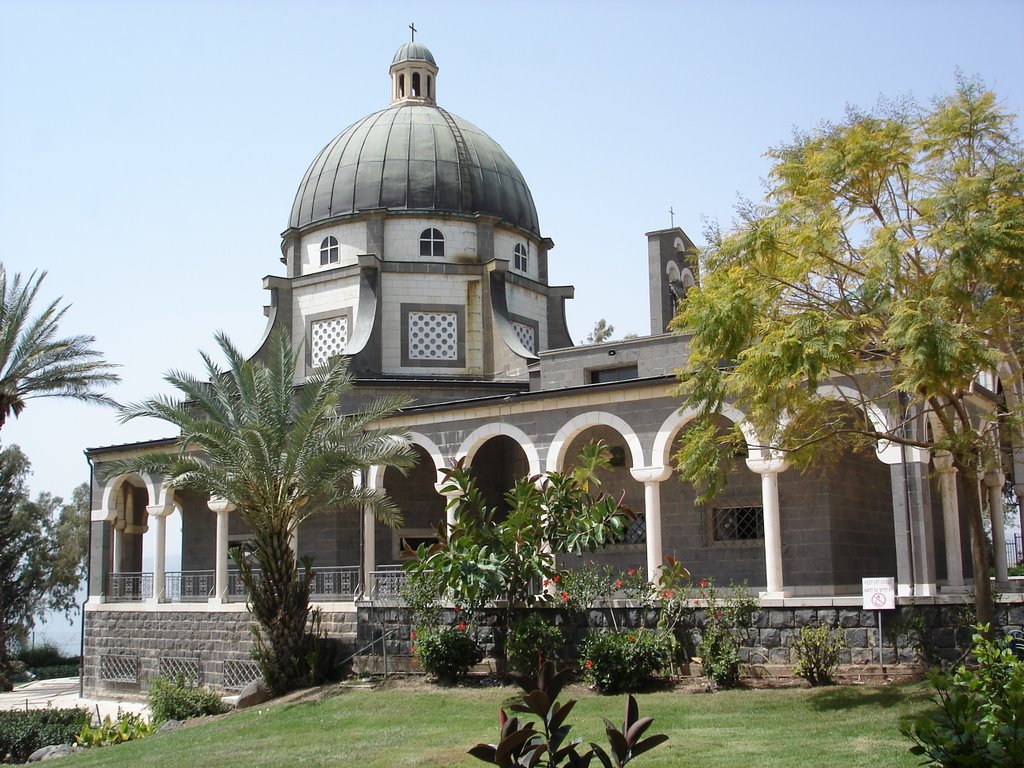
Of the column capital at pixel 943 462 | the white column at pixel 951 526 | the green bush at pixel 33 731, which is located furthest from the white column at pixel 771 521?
the green bush at pixel 33 731

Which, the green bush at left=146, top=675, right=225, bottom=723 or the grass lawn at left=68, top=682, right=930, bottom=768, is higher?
the grass lawn at left=68, top=682, right=930, bottom=768

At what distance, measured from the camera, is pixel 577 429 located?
2239cm

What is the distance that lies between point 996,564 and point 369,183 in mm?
18655

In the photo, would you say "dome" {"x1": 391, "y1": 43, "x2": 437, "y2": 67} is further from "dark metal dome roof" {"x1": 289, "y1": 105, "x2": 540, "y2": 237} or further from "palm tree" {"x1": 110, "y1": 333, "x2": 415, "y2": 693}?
"palm tree" {"x1": 110, "y1": 333, "x2": 415, "y2": 693}

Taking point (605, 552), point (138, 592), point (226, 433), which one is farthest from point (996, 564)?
point (138, 592)

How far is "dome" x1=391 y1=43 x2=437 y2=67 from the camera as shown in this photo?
34844 mm

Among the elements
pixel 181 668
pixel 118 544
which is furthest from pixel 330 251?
pixel 181 668

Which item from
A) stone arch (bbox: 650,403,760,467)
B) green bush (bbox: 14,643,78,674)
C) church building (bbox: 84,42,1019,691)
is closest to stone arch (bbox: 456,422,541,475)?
church building (bbox: 84,42,1019,691)

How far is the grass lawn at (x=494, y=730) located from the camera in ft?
38.2

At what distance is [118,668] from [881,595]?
1970cm

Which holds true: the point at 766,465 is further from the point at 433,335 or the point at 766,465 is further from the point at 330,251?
the point at 330,251

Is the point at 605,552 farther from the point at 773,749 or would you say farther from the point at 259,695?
the point at 773,749

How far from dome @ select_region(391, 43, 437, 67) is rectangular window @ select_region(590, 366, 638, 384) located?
14296mm

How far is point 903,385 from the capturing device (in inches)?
542
